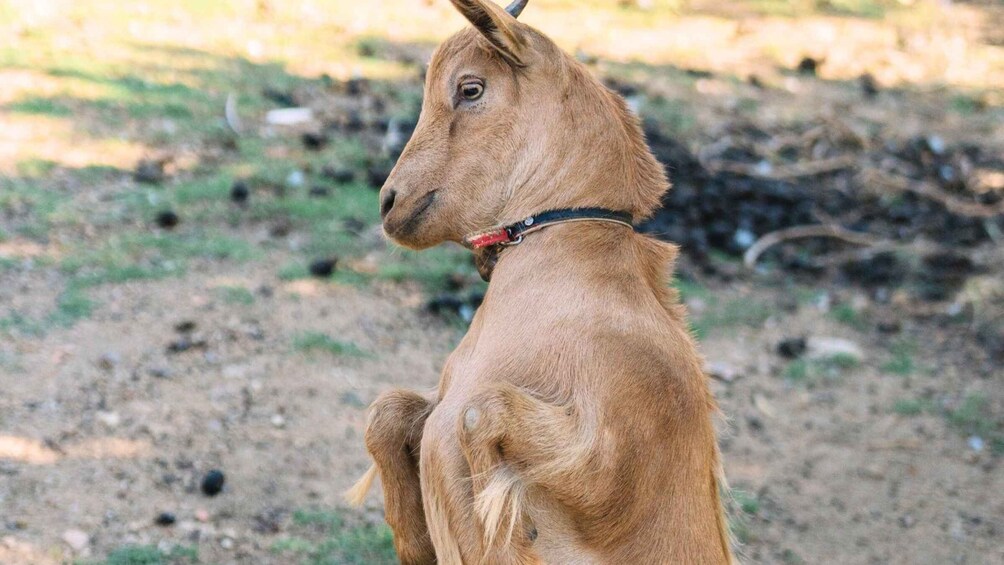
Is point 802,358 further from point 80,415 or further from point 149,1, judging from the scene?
point 149,1

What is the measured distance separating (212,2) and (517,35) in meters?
8.28

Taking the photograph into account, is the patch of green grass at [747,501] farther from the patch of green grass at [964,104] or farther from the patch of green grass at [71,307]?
the patch of green grass at [964,104]

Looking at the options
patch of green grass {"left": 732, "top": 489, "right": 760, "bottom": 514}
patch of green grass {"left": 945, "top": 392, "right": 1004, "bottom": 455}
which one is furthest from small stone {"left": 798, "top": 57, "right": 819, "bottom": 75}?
patch of green grass {"left": 732, "top": 489, "right": 760, "bottom": 514}

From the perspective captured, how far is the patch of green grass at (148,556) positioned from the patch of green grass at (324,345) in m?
1.74

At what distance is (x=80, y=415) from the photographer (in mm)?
4891

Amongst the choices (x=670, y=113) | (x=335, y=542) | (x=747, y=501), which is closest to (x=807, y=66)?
(x=670, y=113)

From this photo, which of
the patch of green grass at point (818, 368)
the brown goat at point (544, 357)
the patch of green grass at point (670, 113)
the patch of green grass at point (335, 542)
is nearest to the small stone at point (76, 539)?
the patch of green grass at point (335, 542)

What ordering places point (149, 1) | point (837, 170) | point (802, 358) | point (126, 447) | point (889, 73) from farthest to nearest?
point (889, 73)
point (149, 1)
point (837, 170)
point (802, 358)
point (126, 447)

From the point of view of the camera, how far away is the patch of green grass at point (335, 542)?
4.32 metres

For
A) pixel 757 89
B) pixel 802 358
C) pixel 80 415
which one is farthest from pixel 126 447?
pixel 757 89

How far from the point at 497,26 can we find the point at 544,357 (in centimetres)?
97

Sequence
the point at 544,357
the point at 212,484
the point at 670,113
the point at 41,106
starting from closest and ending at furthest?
the point at 544,357 → the point at 212,484 → the point at 41,106 → the point at 670,113

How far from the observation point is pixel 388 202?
11.3 ft

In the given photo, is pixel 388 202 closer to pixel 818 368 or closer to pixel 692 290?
pixel 818 368
